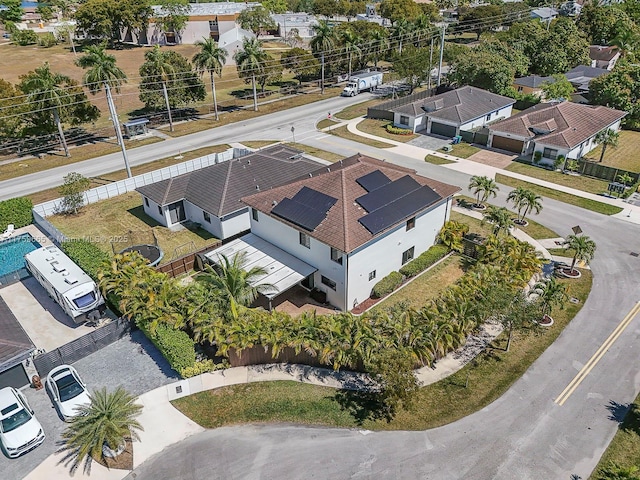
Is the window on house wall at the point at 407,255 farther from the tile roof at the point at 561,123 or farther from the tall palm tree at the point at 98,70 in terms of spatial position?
the tall palm tree at the point at 98,70

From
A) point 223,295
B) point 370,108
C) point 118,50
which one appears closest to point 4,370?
point 223,295

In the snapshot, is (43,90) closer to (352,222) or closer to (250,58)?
(250,58)

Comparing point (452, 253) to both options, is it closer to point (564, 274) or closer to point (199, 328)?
point (564, 274)

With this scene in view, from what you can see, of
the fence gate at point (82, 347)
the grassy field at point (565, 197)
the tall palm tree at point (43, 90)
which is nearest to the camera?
the fence gate at point (82, 347)

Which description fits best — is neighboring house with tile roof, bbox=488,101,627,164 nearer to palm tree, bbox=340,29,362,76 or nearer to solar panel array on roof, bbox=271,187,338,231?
solar panel array on roof, bbox=271,187,338,231

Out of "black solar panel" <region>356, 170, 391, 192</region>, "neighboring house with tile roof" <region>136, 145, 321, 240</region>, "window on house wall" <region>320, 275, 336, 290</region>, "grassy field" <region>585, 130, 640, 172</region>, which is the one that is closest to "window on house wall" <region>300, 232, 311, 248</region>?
"window on house wall" <region>320, 275, 336, 290</region>

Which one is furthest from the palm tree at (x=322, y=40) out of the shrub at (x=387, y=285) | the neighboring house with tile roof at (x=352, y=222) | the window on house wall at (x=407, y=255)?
the shrub at (x=387, y=285)
